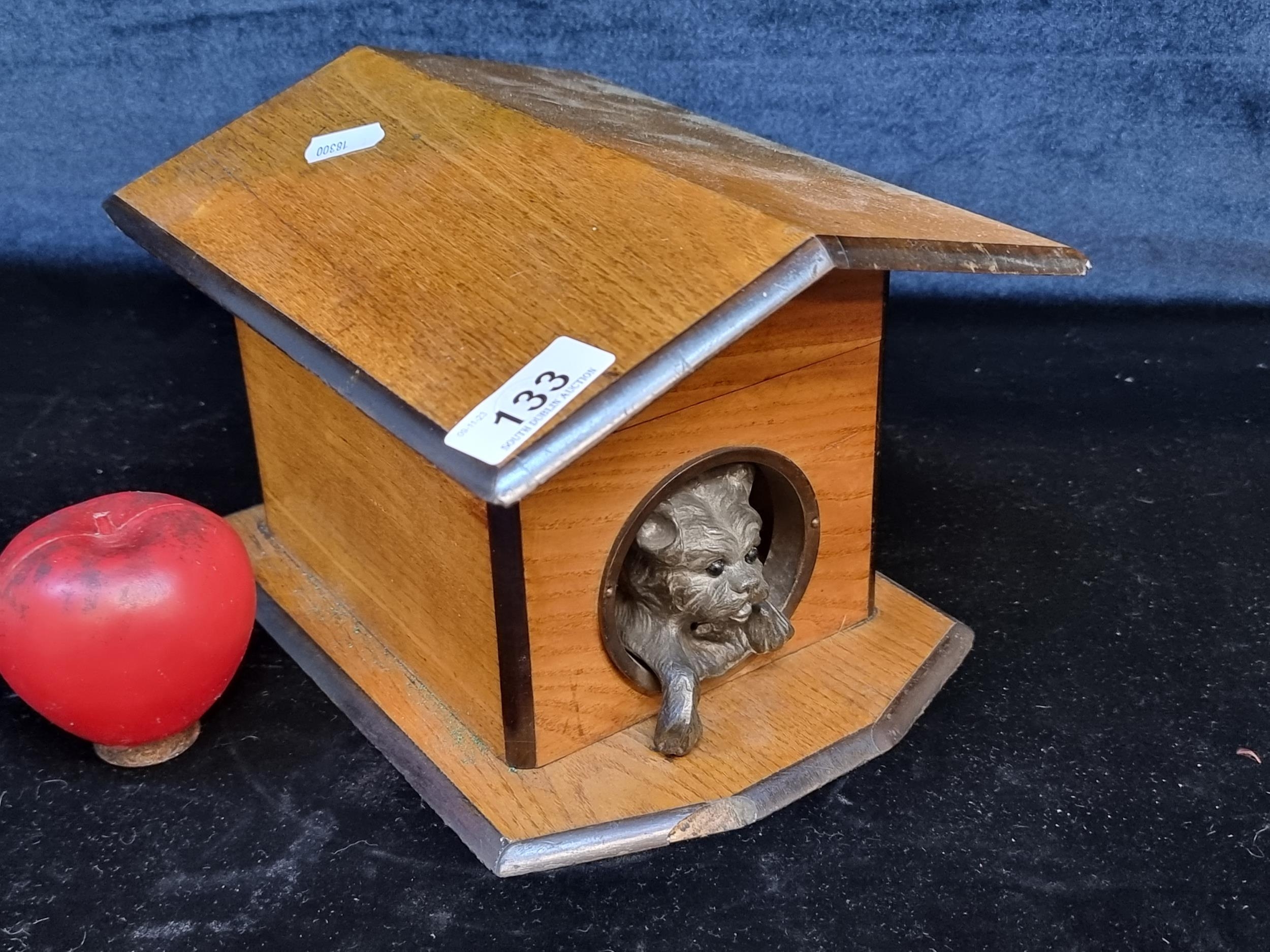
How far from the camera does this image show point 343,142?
1.89 metres

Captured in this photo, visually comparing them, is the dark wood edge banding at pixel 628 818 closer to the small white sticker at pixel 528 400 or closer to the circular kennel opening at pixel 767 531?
the circular kennel opening at pixel 767 531

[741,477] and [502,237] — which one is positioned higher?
[502,237]

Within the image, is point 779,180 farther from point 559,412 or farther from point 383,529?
point 383,529

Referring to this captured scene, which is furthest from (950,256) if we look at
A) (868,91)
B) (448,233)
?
(868,91)

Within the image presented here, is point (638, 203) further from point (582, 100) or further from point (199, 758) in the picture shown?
point (199, 758)

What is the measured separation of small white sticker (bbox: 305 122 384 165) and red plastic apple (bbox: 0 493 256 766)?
49 centimetres

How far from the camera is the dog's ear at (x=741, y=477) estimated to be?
5.57 ft

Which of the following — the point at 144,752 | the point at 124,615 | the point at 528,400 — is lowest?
the point at 144,752

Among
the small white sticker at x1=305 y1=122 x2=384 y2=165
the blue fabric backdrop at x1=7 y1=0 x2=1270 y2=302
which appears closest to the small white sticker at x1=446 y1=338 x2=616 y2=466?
the small white sticker at x1=305 y1=122 x2=384 y2=165

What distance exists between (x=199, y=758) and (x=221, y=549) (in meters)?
0.27

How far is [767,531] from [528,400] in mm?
588

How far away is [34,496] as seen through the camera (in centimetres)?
229

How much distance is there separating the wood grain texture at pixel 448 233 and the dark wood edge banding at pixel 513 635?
0.55 ft

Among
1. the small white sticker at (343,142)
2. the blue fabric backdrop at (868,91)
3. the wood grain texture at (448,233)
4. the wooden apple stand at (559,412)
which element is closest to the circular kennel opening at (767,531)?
the wooden apple stand at (559,412)
